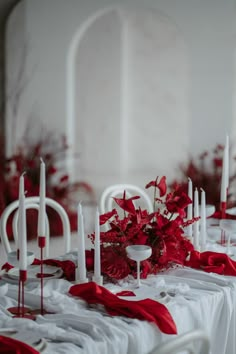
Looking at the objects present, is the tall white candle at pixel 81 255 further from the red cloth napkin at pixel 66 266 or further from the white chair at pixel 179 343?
the white chair at pixel 179 343

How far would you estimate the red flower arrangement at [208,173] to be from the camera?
532 cm

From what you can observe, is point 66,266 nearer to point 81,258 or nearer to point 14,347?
point 81,258

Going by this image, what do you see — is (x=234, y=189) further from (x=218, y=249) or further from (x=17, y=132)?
(x=218, y=249)

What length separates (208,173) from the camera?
549 cm

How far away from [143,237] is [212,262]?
1.20 feet

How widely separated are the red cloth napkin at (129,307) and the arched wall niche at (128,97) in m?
5.35

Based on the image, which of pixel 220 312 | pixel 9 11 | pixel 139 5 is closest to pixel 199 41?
pixel 139 5

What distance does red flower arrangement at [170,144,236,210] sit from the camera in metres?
5.32

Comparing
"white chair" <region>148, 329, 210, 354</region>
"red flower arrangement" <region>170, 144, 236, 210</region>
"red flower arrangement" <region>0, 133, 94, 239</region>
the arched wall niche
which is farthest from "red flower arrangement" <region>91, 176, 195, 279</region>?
the arched wall niche

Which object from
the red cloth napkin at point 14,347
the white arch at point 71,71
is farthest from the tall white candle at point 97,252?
the white arch at point 71,71

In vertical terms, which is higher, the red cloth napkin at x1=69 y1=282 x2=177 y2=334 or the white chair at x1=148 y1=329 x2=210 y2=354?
the white chair at x1=148 y1=329 x2=210 y2=354

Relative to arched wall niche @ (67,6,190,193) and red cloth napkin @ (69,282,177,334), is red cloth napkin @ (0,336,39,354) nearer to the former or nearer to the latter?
red cloth napkin @ (69,282,177,334)

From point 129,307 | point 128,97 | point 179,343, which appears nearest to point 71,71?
point 128,97

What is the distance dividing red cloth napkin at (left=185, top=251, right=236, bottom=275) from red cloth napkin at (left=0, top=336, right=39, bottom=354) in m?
1.00
